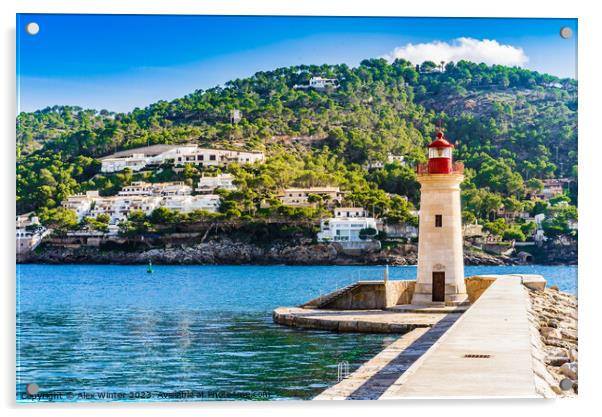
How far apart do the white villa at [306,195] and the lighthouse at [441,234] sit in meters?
52.7

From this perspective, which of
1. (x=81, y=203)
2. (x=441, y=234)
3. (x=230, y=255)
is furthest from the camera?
(x=230, y=255)

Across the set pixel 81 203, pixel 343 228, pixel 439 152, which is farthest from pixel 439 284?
pixel 81 203

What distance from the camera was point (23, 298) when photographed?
106 ft

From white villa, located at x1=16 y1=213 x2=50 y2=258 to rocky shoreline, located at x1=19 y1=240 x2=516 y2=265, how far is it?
273 centimetres

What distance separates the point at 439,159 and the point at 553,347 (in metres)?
7.03

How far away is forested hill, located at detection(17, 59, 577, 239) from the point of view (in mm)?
47500

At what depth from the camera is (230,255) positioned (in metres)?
68.9

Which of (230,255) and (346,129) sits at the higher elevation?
(346,129)

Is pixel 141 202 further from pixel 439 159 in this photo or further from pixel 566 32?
pixel 566 32

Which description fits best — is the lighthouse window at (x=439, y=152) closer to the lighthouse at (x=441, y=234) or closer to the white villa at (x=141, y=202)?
the lighthouse at (x=441, y=234)

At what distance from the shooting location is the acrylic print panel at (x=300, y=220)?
35.0 ft
